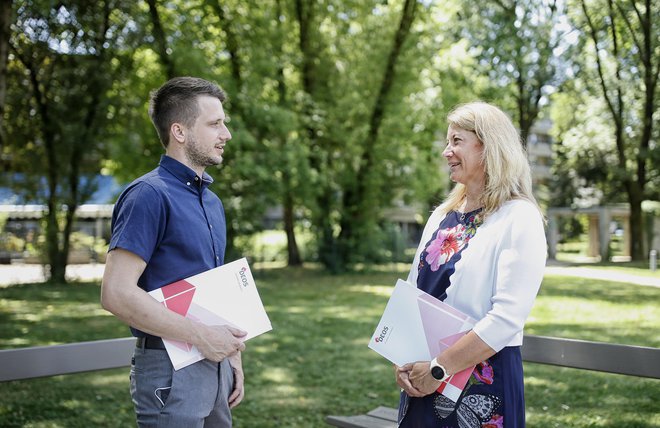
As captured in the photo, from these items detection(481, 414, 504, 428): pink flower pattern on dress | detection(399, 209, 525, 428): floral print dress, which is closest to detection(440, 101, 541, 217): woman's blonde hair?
detection(399, 209, 525, 428): floral print dress

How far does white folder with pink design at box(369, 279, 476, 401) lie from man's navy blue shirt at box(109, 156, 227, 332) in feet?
2.47

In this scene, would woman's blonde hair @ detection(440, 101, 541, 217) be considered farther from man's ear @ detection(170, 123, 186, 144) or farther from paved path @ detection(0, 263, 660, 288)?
paved path @ detection(0, 263, 660, 288)

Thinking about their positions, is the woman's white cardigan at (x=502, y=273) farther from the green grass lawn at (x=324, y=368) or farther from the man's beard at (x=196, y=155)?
the green grass lawn at (x=324, y=368)

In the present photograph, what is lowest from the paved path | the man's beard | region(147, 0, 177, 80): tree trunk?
the paved path

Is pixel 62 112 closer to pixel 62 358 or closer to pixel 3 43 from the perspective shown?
pixel 3 43

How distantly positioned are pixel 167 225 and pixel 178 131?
393mm

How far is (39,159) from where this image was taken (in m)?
18.8

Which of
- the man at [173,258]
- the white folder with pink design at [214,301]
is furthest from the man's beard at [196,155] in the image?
the white folder with pink design at [214,301]

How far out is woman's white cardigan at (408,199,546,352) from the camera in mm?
2377

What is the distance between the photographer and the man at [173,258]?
232 centimetres

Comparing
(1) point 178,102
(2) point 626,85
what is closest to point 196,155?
(1) point 178,102

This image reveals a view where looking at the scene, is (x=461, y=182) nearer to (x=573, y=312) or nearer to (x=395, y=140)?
(x=573, y=312)

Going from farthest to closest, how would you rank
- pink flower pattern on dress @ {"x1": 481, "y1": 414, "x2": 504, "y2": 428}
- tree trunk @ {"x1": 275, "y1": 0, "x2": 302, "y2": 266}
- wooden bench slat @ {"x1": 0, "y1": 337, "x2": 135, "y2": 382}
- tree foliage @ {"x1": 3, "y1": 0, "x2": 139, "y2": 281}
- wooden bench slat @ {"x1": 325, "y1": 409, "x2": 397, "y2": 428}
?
tree trunk @ {"x1": 275, "y1": 0, "x2": 302, "y2": 266}
tree foliage @ {"x1": 3, "y1": 0, "x2": 139, "y2": 281}
wooden bench slat @ {"x1": 325, "y1": 409, "x2": 397, "y2": 428}
wooden bench slat @ {"x1": 0, "y1": 337, "x2": 135, "y2": 382}
pink flower pattern on dress @ {"x1": 481, "y1": 414, "x2": 504, "y2": 428}

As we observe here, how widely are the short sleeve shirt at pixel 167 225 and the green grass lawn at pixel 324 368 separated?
364 cm
